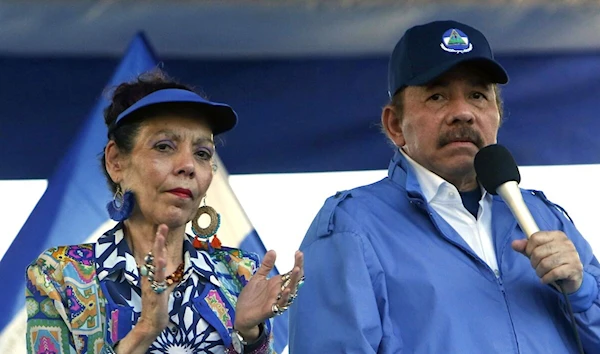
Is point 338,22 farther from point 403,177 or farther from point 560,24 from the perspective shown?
point 403,177

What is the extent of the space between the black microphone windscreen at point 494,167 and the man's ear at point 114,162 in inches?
35.5

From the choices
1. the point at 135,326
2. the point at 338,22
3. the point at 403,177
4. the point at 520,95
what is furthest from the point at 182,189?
the point at 520,95

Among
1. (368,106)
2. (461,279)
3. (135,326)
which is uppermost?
(368,106)

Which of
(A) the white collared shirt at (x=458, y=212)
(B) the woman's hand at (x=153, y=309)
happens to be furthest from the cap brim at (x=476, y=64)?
(B) the woman's hand at (x=153, y=309)

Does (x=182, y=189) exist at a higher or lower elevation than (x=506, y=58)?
lower

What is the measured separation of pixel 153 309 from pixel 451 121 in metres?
1.02

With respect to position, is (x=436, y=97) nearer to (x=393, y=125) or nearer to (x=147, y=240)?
(x=393, y=125)

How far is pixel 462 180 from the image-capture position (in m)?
3.05

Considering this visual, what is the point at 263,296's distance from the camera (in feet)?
8.34

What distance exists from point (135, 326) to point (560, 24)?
2.30m

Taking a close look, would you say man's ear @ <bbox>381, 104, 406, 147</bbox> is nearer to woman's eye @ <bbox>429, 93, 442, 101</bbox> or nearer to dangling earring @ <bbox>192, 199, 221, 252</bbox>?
woman's eye @ <bbox>429, 93, 442, 101</bbox>

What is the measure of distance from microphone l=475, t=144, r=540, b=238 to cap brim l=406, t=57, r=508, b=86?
0.95ft

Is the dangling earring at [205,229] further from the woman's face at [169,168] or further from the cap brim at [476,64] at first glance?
the cap brim at [476,64]

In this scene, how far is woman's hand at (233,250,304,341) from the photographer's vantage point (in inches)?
98.3
